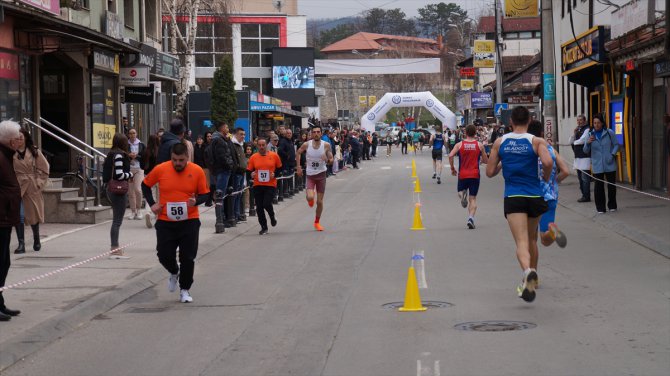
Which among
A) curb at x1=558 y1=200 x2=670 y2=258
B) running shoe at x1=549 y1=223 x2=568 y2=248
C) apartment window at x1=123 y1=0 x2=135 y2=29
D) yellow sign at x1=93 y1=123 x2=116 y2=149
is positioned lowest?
curb at x1=558 y1=200 x2=670 y2=258

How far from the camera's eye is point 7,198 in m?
9.93

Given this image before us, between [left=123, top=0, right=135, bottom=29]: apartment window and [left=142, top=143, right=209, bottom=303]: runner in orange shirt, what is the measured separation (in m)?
19.2

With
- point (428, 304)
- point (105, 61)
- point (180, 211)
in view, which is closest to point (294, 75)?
point (105, 61)

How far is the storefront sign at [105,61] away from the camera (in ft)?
75.3

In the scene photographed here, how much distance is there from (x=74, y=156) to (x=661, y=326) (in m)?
16.9

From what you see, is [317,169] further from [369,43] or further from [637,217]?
[369,43]

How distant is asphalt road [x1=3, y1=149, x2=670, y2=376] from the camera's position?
7.95 m

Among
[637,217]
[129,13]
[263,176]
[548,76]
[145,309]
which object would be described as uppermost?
[129,13]

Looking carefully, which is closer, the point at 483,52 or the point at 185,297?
the point at 185,297

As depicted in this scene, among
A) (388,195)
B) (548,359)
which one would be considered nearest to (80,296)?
(548,359)

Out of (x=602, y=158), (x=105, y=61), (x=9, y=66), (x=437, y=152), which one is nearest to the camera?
(x=9, y=66)

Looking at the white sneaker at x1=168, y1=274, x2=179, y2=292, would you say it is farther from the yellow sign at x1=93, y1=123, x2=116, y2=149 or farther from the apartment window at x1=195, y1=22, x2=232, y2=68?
the apartment window at x1=195, y1=22, x2=232, y2=68

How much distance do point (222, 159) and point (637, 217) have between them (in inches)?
308


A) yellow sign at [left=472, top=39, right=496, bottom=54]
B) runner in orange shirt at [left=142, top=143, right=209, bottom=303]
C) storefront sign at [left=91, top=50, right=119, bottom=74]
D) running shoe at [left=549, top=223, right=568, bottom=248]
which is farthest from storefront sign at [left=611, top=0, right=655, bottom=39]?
yellow sign at [left=472, top=39, right=496, bottom=54]
